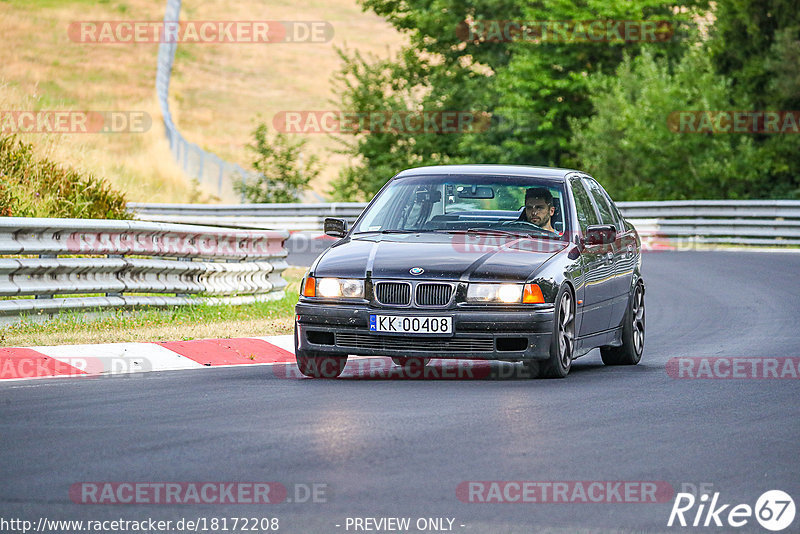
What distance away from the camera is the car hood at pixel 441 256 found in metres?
10.0

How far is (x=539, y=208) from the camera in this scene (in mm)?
11352

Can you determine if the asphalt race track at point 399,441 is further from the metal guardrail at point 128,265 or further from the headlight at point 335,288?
the metal guardrail at point 128,265

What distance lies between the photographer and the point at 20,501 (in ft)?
19.3

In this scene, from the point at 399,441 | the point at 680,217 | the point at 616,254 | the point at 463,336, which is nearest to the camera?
the point at 399,441

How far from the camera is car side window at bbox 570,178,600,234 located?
37.9 ft

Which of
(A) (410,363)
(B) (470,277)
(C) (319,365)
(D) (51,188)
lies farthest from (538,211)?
(D) (51,188)

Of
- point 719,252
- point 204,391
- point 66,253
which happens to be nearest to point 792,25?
point 719,252

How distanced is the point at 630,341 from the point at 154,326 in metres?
4.49

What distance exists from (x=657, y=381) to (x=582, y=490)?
14.9ft

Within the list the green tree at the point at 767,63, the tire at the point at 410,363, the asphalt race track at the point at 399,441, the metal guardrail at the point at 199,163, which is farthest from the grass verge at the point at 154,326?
the metal guardrail at the point at 199,163

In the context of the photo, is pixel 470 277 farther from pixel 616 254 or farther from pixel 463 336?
pixel 616 254

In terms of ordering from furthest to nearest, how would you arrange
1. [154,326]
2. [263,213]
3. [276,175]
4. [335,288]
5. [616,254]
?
[276,175] → [263,213] → [154,326] → [616,254] → [335,288]

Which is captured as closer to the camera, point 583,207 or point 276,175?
point 583,207

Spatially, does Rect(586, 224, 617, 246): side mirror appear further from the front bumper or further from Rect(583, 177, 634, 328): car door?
the front bumper
